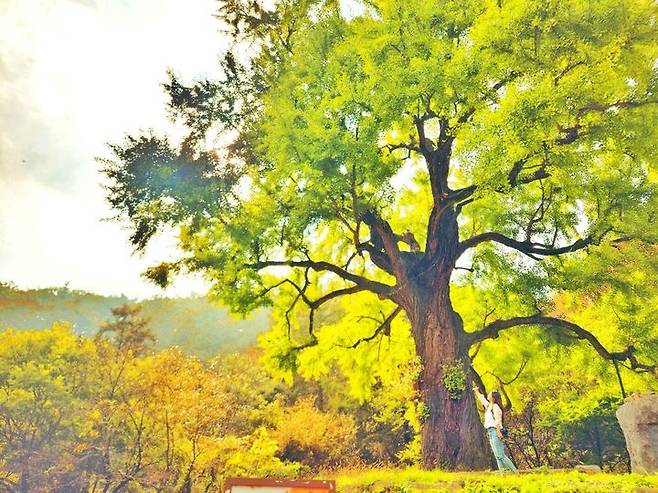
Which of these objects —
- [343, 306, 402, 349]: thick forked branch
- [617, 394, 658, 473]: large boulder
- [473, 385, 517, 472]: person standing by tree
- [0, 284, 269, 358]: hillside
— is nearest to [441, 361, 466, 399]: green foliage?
[473, 385, 517, 472]: person standing by tree

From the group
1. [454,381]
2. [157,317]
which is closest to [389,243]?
[454,381]

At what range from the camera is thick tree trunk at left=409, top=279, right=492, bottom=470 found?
9.87m

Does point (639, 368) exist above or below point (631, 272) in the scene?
below

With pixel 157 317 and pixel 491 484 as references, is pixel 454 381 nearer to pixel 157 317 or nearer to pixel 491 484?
pixel 491 484

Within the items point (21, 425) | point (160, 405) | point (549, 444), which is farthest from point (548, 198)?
point (21, 425)

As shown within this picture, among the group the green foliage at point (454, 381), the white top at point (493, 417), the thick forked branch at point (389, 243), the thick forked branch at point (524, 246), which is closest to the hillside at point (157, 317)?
the thick forked branch at point (389, 243)

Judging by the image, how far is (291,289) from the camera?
49.3 ft

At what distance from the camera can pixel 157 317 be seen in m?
58.6

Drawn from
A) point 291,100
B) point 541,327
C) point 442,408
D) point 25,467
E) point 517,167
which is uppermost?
point 291,100

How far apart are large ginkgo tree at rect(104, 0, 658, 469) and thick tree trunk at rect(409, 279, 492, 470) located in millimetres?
38

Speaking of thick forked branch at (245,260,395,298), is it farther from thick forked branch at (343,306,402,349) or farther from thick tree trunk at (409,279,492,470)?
thick forked branch at (343,306,402,349)

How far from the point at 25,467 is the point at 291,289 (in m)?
16.7

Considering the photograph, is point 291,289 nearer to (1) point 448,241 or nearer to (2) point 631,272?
(1) point 448,241

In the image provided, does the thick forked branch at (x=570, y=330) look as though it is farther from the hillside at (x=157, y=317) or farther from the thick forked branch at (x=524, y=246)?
the hillside at (x=157, y=317)
